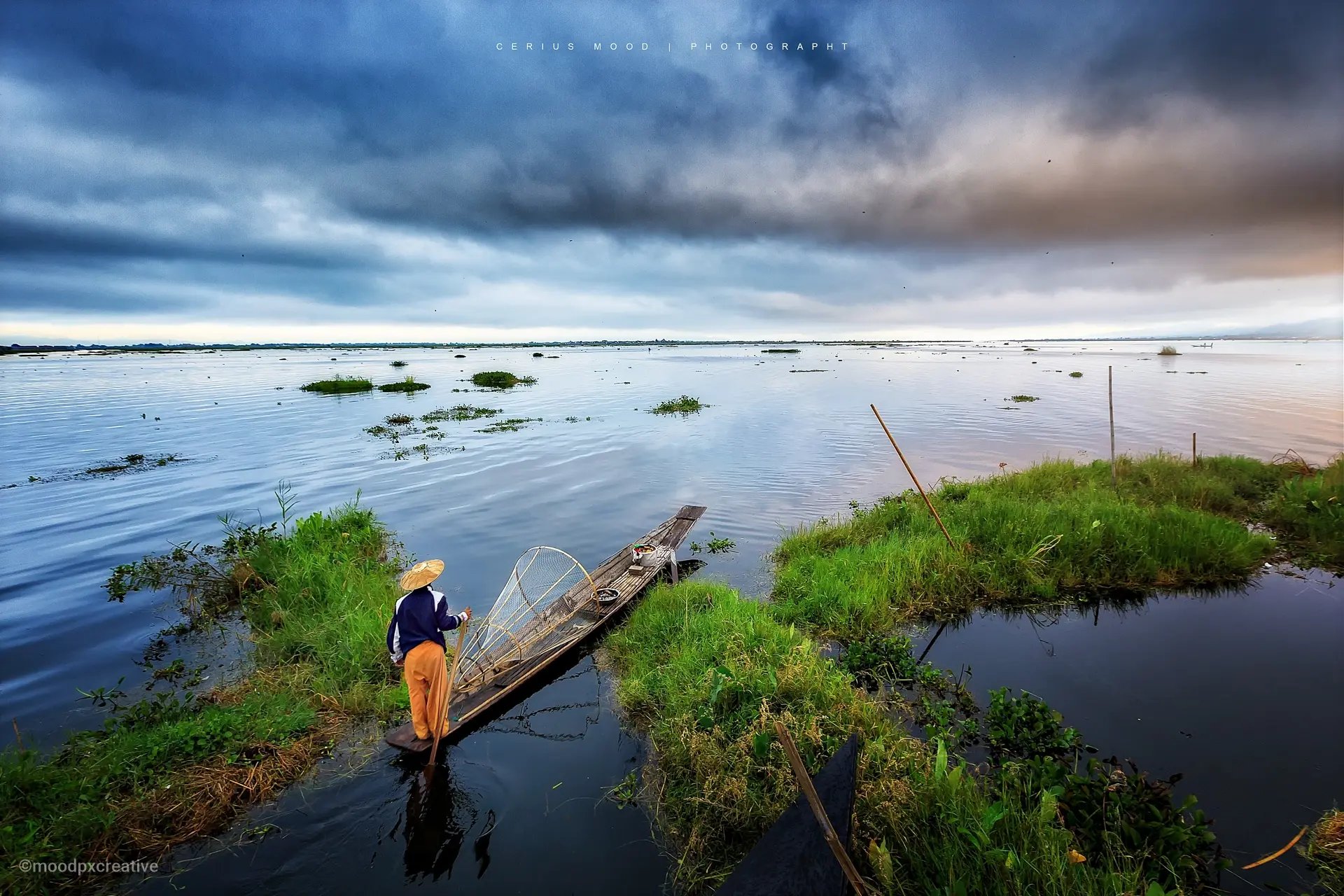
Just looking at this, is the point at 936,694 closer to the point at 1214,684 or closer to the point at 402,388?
the point at 1214,684

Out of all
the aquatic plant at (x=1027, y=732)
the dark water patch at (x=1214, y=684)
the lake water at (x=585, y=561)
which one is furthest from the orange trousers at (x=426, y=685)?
the dark water patch at (x=1214, y=684)

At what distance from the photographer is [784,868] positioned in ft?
13.8

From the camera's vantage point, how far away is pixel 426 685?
22.4ft

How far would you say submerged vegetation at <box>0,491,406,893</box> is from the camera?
5.41 m

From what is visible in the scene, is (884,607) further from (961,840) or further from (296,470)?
(296,470)

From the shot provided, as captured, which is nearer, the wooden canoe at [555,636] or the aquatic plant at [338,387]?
the wooden canoe at [555,636]

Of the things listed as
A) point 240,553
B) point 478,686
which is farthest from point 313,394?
point 478,686

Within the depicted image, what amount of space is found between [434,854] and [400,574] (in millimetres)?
7925

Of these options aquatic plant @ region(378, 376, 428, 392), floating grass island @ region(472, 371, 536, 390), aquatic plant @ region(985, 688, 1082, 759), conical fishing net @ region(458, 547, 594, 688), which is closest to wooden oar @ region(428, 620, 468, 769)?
conical fishing net @ region(458, 547, 594, 688)

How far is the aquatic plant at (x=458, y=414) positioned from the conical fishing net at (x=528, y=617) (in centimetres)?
2777

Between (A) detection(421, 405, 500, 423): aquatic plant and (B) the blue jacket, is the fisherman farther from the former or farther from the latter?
(A) detection(421, 405, 500, 423): aquatic plant

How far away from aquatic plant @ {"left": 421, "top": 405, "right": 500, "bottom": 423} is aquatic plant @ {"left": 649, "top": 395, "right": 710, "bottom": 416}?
12.3 meters

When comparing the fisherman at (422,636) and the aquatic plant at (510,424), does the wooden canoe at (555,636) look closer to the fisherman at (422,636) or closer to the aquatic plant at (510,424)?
the fisherman at (422,636)

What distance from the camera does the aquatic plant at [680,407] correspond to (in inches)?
1572
